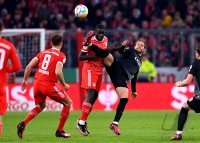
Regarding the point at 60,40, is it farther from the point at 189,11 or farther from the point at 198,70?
the point at 189,11

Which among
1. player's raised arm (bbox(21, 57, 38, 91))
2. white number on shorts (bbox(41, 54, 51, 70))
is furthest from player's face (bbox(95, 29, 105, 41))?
player's raised arm (bbox(21, 57, 38, 91))

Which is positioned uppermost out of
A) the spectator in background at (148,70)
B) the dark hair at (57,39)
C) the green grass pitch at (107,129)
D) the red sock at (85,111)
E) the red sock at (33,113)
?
the dark hair at (57,39)

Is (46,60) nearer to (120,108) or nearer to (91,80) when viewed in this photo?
(91,80)

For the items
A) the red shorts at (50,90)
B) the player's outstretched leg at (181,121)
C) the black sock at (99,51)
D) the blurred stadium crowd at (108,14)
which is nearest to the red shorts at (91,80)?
the black sock at (99,51)

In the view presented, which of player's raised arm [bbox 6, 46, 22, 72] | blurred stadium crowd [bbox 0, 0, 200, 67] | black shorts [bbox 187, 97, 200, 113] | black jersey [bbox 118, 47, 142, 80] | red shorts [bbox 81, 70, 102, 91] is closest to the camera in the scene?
player's raised arm [bbox 6, 46, 22, 72]

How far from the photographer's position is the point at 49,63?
48.0ft

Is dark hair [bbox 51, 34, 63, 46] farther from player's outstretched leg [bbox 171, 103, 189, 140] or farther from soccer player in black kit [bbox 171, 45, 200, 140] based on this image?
player's outstretched leg [bbox 171, 103, 189, 140]

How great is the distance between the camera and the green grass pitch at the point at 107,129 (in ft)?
47.4

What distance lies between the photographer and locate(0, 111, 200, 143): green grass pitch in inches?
569

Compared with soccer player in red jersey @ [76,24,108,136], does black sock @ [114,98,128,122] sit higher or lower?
lower

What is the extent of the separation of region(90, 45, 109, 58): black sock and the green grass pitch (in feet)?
5.48

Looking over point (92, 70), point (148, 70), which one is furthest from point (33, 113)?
point (148, 70)

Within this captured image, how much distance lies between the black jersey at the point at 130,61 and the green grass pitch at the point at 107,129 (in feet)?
4.36

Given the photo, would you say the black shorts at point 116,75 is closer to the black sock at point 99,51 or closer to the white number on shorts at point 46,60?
the black sock at point 99,51
